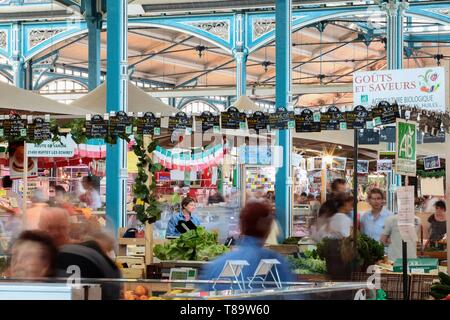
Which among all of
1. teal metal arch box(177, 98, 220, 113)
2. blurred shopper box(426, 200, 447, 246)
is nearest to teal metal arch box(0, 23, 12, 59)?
blurred shopper box(426, 200, 447, 246)

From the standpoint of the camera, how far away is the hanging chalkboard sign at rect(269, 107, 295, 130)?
442 inches

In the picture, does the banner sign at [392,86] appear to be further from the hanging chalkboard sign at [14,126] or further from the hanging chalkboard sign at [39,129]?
the hanging chalkboard sign at [14,126]

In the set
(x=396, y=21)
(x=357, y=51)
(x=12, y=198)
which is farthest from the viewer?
(x=357, y=51)

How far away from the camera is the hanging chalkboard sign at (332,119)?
10.7m

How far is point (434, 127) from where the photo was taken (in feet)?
33.1

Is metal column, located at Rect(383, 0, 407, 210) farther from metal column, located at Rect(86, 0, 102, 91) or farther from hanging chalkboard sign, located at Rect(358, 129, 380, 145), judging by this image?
metal column, located at Rect(86, 0, 102, 91)

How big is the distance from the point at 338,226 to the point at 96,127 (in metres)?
3.40

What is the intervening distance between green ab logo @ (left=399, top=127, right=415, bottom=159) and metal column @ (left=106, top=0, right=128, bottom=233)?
6.94 m

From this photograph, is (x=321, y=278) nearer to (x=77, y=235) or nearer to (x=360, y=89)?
(x=360, y=89)

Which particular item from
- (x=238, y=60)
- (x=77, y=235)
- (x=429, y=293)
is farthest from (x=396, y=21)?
(x=77, y=235)

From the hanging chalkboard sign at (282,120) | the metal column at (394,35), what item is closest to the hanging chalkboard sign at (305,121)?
the hanging chalkboard sign at (282,120)

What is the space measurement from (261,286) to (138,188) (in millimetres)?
5131

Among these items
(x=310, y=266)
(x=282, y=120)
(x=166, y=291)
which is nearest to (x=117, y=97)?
(x=282, y=120)

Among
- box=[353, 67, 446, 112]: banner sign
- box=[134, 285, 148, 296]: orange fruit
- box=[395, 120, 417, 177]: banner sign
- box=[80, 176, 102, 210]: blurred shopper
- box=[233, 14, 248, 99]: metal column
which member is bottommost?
box=[134, 285, 148, 296]: orange fruit
